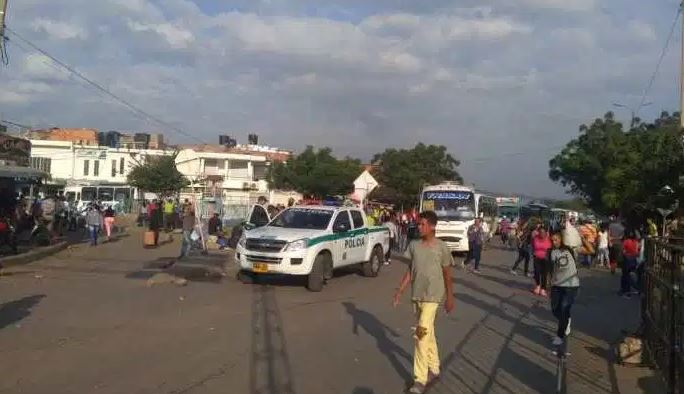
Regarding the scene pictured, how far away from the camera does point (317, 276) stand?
53.3 ft

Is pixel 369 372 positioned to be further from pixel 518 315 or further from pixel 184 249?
pixel 184 249

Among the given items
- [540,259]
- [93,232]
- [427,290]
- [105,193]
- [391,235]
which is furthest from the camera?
[105,193]

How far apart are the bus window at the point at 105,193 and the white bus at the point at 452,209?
3912 centimetres

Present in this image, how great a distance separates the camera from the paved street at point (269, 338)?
25.5 feet

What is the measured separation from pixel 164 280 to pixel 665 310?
11350mm

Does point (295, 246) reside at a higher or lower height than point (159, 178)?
lower

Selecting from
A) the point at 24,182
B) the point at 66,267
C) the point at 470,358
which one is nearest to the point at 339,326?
the point at 470,358

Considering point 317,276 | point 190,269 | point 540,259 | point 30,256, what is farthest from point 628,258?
point 30,256

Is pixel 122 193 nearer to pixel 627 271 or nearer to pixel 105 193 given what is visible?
pixel 105 193

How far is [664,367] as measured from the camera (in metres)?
7.58

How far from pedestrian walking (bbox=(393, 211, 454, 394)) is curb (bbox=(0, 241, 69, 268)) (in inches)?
528

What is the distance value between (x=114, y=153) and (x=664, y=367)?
79.4 meters

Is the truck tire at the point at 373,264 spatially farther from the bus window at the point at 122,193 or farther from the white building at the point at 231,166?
the white building at the point at 231,166

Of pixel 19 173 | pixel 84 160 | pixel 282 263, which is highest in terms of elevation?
pixel 84 160
